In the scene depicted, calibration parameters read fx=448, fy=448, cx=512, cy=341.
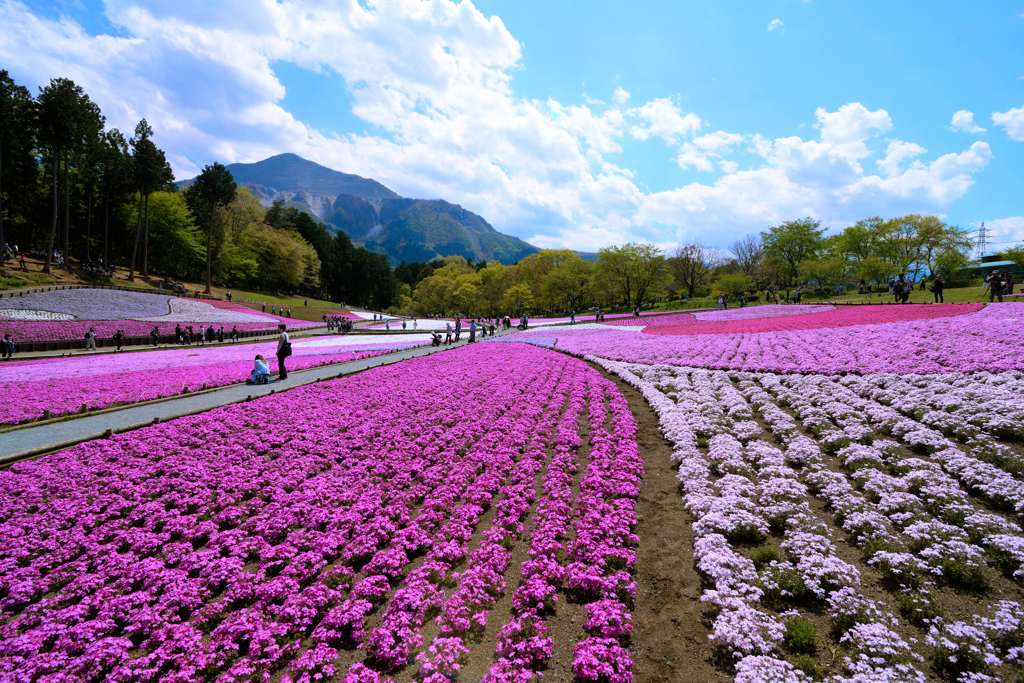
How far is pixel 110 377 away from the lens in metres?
20.1

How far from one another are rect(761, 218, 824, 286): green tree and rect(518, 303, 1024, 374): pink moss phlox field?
→ 214 ft

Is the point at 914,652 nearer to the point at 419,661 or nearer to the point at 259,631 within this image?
the point at 419,661

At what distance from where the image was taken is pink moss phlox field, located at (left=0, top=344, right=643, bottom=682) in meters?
4.89

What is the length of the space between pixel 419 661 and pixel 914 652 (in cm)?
535

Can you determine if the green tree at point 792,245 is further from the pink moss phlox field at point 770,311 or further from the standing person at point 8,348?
the standing person at point 8,348

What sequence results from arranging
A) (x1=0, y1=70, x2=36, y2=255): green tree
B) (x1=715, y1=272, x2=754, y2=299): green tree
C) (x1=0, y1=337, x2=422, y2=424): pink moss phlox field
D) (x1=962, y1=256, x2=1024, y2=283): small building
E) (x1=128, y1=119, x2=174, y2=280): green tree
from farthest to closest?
1. (x1=715, y1=272, x2=754, y2=299): green tree
2. (x1=962, y1=256, x2=1024, y2=283): small building
3. (x1=128, y1=119, x2=174, y2=280): green tree
4. (x1=0, y1=70, x2=36, y2=255): green tree
5. (x1=0, y1=337, x2=422, y2=424): pink moss phlox field

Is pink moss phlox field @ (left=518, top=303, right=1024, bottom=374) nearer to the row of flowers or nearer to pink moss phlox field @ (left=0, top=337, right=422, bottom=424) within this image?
the row of flowers

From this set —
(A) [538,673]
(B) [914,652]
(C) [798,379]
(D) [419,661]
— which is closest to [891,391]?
(C) [798,379]

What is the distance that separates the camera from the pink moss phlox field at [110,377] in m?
14.7

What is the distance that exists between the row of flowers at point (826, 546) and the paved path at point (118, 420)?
1403 cm

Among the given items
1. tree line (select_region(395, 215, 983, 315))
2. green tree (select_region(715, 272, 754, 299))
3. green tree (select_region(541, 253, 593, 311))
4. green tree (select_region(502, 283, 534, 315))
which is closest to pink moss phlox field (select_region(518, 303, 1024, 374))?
tree line (select_region(395, 215, 983, 315))

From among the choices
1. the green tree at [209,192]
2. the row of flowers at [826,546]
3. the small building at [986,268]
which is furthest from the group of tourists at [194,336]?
the small building at [986,268]

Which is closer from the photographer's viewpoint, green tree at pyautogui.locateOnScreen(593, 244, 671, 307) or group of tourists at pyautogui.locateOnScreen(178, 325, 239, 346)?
group of tourists at pyautogui.locateOnScreen(178, 325, 239, 346)

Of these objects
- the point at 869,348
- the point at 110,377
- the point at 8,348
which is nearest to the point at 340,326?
the point at 8,348
